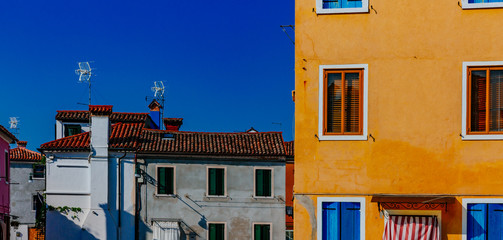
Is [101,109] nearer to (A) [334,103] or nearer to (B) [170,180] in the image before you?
(B) [170,180]

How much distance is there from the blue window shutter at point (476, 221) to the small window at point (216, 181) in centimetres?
1797

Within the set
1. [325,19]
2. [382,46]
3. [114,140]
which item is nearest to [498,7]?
[382,46]

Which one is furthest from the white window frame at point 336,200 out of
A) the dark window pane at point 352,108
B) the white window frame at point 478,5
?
the white window frame at point 478,5

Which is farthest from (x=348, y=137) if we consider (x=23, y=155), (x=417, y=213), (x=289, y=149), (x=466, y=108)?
(x=23, y=155)

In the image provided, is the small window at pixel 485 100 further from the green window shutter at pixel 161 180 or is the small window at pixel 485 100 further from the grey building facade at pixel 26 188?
the grey building facade at pixel 26 188

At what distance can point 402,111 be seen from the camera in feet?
36.8

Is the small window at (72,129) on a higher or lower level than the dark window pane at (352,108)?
lower

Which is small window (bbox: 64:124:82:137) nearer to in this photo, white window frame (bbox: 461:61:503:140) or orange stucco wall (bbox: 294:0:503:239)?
orange stucco wall (bbox: 294:0:503:239)

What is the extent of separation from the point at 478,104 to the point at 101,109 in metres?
20.3

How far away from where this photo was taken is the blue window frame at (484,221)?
35.5ft

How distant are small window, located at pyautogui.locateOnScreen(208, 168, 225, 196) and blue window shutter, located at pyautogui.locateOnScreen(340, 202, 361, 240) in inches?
678

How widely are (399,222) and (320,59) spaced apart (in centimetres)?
327

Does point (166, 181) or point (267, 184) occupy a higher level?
point (166, 181)

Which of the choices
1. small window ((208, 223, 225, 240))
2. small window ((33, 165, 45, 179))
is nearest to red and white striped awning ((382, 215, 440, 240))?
small window ((208, 223, 225, 240))
